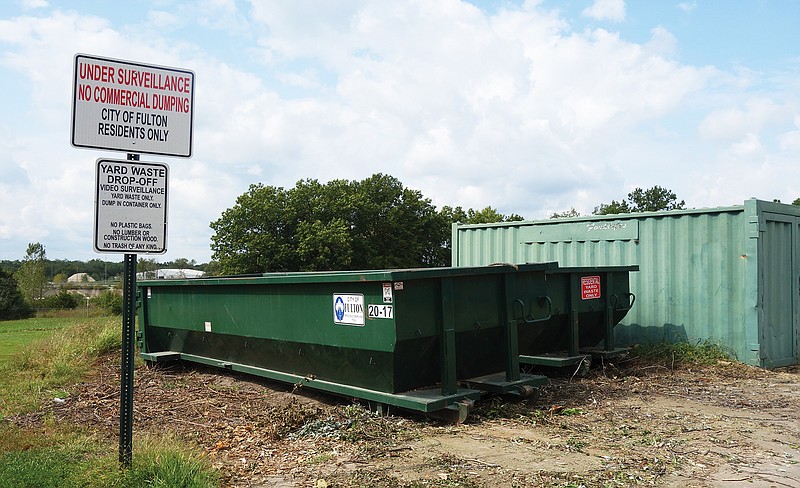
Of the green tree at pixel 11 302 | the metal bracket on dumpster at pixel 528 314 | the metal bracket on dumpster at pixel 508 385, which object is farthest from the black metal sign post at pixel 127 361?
the green tree at pixel 11 302

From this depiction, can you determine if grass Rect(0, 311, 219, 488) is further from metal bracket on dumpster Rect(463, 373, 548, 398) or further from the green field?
the green field

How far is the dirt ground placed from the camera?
4.91 m

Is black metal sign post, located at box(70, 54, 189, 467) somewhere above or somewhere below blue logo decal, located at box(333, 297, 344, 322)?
above

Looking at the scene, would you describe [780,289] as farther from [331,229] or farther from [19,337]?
[331,229]

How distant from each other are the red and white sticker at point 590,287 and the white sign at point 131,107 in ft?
19.8

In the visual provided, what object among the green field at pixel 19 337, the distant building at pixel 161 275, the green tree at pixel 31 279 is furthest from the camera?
the green tree at pixel 31 279

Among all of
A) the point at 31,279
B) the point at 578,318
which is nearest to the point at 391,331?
the point at 578,318

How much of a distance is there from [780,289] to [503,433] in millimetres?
6807

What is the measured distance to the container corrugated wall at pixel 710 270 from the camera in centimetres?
998

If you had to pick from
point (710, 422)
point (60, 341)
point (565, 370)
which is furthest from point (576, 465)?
point (60, 341)

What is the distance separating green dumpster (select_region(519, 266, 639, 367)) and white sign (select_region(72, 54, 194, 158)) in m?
4.79

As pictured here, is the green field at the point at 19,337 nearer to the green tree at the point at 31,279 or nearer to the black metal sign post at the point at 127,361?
the black metal sign post at the point at 127,361

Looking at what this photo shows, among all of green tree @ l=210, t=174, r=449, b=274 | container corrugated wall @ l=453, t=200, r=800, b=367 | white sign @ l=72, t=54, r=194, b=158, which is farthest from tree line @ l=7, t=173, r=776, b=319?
white sign @ l=72, t=54, r=194, b=158

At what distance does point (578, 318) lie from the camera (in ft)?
30.2
